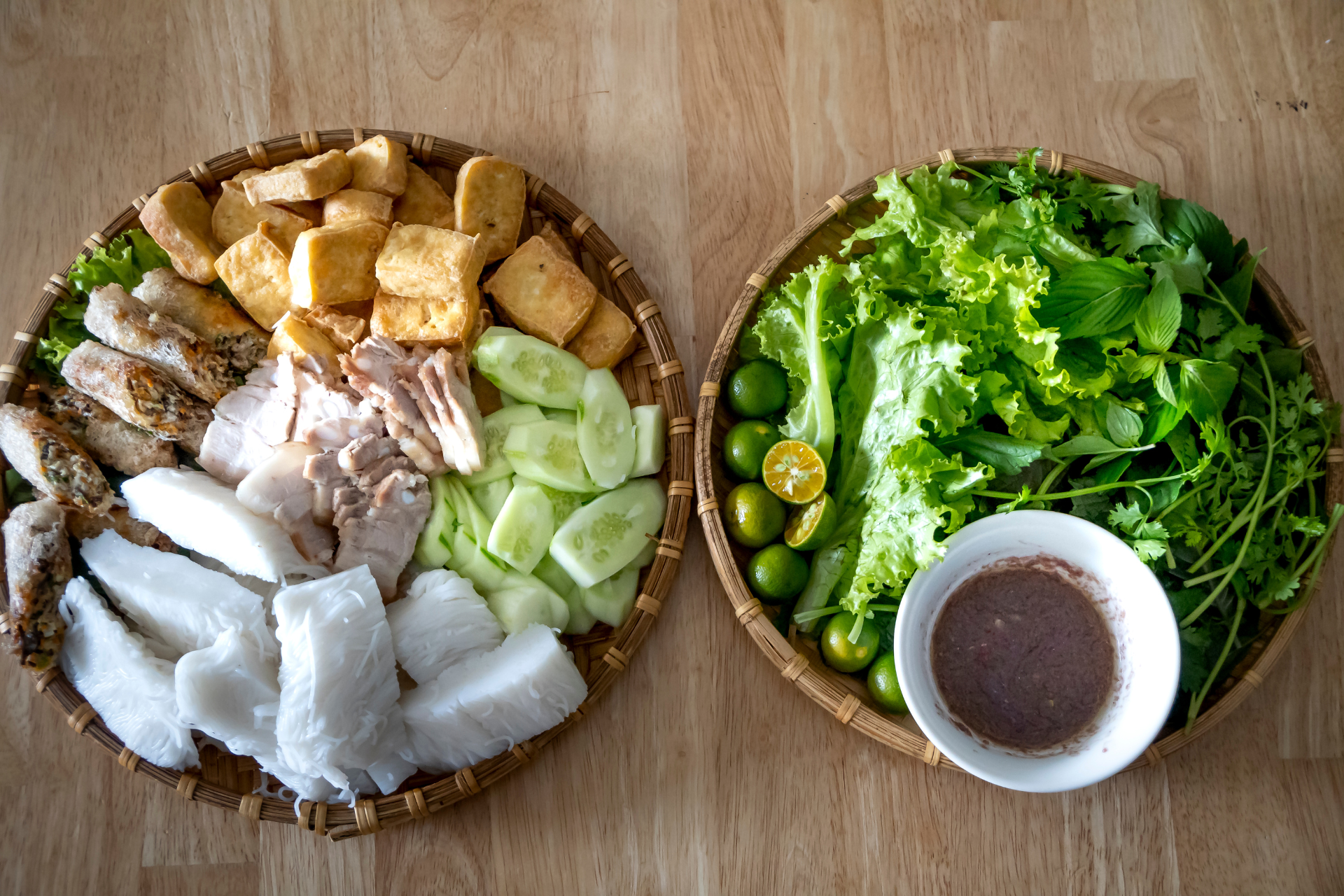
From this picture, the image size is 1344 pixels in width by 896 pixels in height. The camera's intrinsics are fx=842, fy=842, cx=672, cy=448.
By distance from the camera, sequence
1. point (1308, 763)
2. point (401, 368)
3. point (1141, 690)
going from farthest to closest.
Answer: point (1308, 763)
point (401, 368)
point (1141, 690)

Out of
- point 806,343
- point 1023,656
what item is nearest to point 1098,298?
point 806,343

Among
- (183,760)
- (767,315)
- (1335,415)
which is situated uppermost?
(767,315)

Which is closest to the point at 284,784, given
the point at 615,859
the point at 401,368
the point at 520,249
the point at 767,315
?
the point at 615,859

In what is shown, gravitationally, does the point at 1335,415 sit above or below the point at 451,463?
above

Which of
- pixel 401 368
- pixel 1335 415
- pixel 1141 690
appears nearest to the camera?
pixel 1141 690

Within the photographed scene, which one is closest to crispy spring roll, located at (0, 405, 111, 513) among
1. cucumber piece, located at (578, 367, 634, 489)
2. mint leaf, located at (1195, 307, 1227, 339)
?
cucumber piece, located at (578, 367, 634, 489)

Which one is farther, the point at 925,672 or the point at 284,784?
the point at 284,784

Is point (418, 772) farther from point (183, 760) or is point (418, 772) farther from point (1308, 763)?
point (1308, 763)

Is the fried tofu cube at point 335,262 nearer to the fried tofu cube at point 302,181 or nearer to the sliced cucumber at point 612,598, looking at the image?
the fried tofu cube at point 302,181
